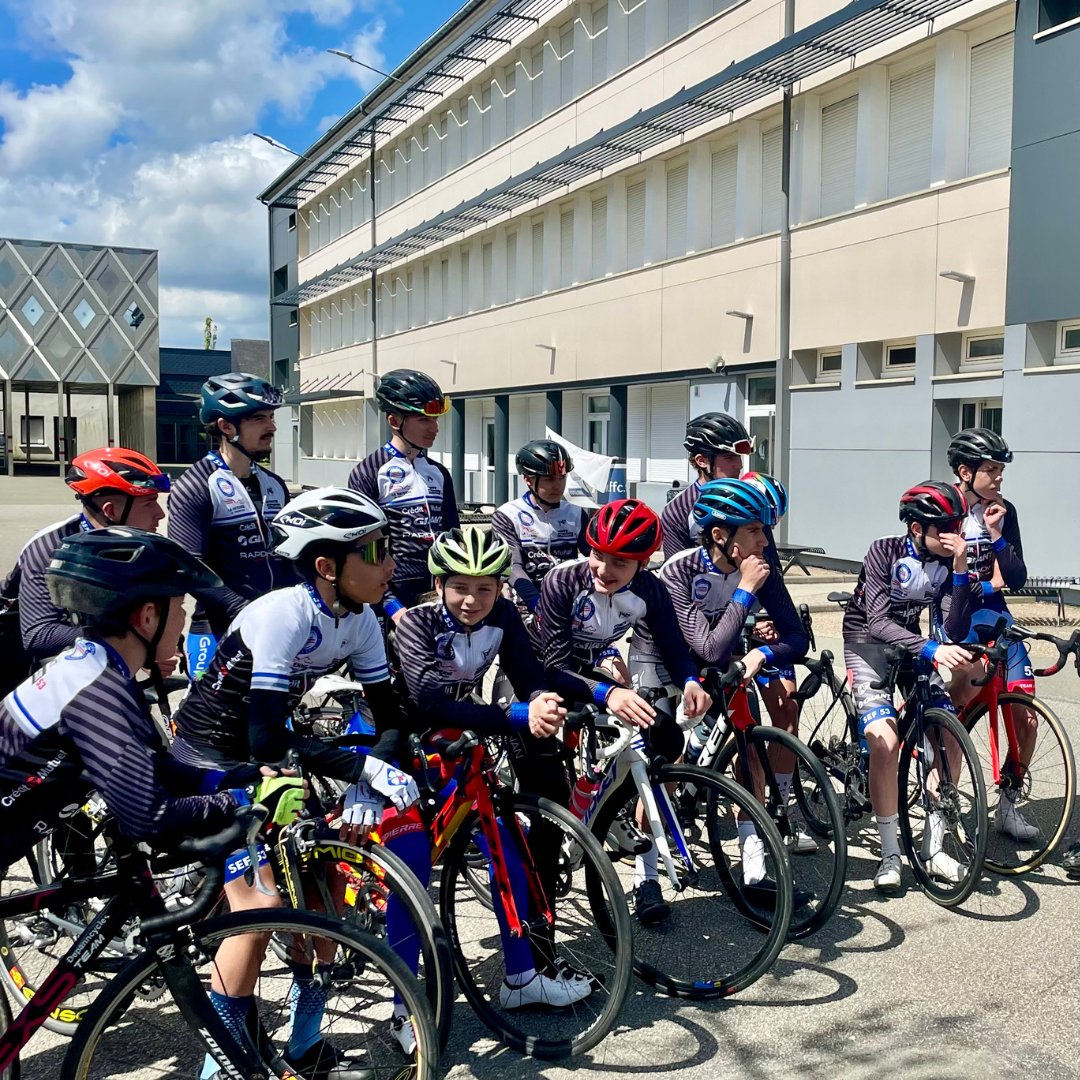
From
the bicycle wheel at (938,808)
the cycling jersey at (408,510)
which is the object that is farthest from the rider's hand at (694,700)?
the cycling jersey at (408,510)

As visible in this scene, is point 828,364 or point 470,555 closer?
point 470,555

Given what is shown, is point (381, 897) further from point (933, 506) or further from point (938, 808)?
point (933, 506)

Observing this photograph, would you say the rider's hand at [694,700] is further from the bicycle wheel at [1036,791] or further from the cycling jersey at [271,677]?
the bicycle wheel at [1036,791]

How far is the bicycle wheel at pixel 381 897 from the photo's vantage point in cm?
321

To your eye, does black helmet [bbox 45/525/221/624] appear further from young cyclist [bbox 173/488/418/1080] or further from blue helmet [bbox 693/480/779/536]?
blue helmet [bbox 693/480/779/536]

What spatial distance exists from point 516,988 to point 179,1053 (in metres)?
1.07

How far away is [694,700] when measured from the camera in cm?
446

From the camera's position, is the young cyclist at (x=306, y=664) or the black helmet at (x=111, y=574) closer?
the black helmet at (x=111, y=574)

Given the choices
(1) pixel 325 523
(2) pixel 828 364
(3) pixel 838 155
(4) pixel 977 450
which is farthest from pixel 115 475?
(3) pixel 838 155

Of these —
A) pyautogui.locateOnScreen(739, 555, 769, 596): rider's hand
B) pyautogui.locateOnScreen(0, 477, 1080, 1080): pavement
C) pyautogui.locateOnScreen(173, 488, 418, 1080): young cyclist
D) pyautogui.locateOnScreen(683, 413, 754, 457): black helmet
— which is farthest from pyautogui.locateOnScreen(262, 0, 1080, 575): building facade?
pyautogui.locateOnScreen(173, 488, 418, 1080): young cyclist

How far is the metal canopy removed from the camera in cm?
1633

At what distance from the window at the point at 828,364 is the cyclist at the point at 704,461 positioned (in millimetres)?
14090

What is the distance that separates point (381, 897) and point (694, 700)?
1.61 meters

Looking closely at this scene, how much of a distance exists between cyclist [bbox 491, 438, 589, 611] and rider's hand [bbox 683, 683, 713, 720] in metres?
1.55
